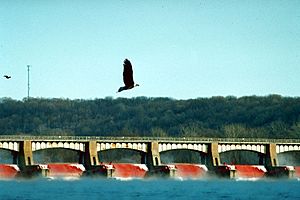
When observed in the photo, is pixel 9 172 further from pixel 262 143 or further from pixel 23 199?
pixel 23 199

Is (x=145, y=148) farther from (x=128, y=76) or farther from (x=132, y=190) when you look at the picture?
(x=128, y=76)

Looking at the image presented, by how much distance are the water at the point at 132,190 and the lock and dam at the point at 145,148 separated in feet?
16.7

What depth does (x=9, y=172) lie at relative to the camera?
180 meters

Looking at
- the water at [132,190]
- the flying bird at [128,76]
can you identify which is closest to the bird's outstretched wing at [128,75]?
the flying bird at [128,76]

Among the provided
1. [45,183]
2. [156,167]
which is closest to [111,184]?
[45,183]

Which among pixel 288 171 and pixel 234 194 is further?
pixel 288 171

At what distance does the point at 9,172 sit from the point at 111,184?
64.2 ft

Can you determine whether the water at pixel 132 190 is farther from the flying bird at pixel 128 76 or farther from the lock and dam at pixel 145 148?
the flying bird at pixel 128 76

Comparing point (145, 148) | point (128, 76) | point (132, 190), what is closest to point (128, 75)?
point (128, 76)

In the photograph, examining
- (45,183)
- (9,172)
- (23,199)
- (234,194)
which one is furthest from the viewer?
(9,172)

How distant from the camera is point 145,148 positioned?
189 m

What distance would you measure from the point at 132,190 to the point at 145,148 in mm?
40545

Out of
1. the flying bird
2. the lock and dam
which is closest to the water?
the lock and dam

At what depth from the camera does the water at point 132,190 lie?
132 metres
